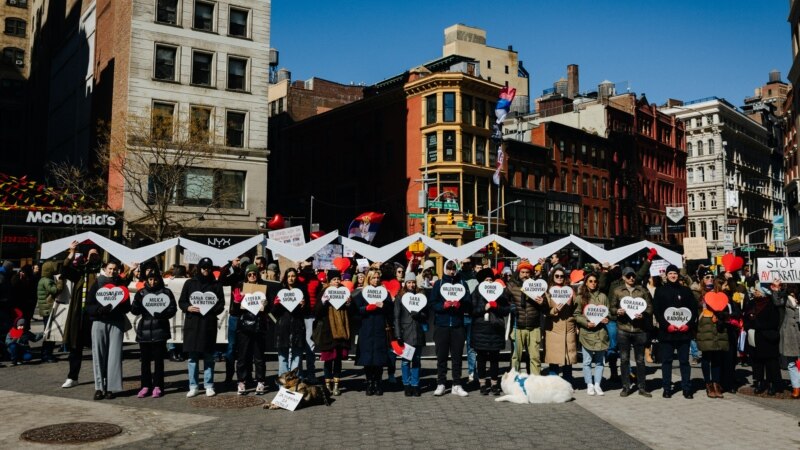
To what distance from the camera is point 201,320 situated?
36.0ft

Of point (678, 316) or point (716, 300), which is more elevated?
point (716, 300)

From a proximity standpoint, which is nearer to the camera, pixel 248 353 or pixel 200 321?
pixel 200 321

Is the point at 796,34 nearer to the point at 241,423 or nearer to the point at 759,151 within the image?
the point at 241,423

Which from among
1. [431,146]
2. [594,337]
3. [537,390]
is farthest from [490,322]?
[431,146]

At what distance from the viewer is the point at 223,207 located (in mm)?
36594

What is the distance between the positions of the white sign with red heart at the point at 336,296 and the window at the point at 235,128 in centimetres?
2821

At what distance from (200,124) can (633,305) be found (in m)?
28.6

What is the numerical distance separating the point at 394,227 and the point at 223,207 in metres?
20.0

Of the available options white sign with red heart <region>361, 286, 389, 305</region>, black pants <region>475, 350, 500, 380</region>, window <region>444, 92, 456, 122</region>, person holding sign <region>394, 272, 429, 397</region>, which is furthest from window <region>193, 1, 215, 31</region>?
black pants <region>475, 350, 500, 380</region>

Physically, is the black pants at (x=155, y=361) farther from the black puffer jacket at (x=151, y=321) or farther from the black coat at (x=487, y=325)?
the black coat at (x=487, y=325)

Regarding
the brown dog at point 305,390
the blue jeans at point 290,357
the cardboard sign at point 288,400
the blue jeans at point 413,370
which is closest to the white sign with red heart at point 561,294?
the blue jeans at point 413,370

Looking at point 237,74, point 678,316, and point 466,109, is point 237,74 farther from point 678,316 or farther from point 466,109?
point 678,316

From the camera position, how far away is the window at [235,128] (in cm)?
3800

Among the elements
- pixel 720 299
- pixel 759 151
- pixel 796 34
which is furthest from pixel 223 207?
pixel 759 151
